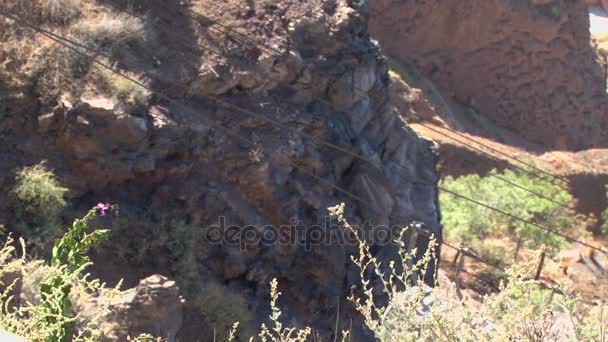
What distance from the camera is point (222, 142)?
11.4m

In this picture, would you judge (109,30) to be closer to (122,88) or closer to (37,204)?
(122,88)

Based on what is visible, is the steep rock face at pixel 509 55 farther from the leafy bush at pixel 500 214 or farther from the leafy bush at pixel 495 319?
the leafy bush at pixel 495 319

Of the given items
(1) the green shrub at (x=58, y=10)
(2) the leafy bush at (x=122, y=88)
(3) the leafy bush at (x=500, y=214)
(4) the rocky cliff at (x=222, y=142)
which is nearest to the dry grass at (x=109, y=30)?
(4) the rocky cliff at (x=222, y=142)

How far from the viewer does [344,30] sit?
46.2ft

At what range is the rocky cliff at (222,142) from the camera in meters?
9.92

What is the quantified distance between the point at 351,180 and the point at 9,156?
19.0ft

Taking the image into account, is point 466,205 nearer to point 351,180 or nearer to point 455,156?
point 455,156

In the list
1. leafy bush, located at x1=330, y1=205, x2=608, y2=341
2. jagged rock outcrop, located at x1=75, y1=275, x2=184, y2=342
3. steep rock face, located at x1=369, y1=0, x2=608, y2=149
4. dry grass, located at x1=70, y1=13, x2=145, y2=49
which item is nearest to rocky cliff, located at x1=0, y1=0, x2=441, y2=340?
dry grass, located at x1=70, y1=13, x2=145, y2=49

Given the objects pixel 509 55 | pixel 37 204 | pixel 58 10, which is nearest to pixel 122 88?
pixel 58 10

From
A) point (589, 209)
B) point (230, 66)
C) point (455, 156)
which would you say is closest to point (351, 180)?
point (230, 66)

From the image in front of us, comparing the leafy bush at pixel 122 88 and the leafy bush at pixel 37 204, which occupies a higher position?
the leafy bush at pixel 122 88

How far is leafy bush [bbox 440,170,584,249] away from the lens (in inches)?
910

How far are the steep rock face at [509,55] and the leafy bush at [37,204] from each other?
25474 mm

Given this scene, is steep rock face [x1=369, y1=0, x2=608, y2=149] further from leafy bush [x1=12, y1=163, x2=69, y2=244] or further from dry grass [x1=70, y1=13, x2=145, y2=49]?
leafy bush [x1=12, y1=163, x2=69, y2=244]
